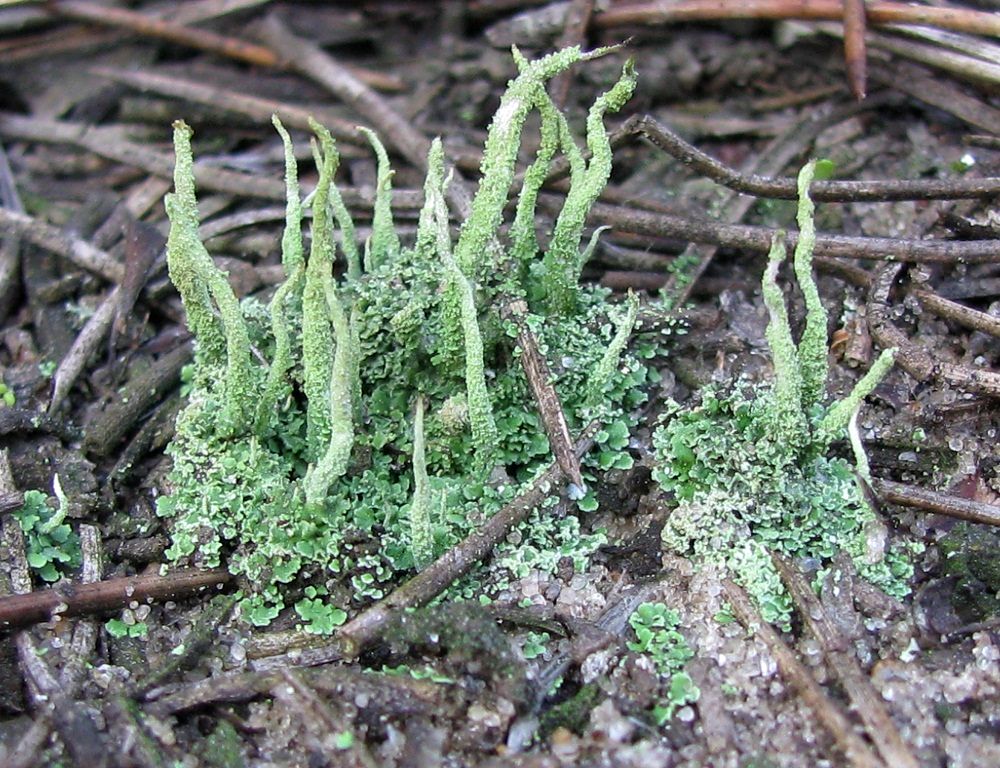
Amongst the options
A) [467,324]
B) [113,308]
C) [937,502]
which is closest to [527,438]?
[467,324]

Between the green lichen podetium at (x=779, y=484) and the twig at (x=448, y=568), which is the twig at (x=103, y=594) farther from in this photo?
the green lichen podetium at (x=779, y=484)

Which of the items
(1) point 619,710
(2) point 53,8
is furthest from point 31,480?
(2) point 53,8

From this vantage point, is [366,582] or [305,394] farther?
[305,394]

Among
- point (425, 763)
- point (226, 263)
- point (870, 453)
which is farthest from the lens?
point (226, 263)

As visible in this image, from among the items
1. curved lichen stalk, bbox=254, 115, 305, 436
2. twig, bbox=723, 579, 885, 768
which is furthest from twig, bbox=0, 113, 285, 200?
twig, bbox=723, 579, 885, 768

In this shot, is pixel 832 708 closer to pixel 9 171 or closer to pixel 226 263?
pixel 226 263

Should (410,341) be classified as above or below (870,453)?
above

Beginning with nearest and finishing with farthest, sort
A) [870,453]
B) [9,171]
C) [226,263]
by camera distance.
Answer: [870,453] → [226,263] → [9,171]
